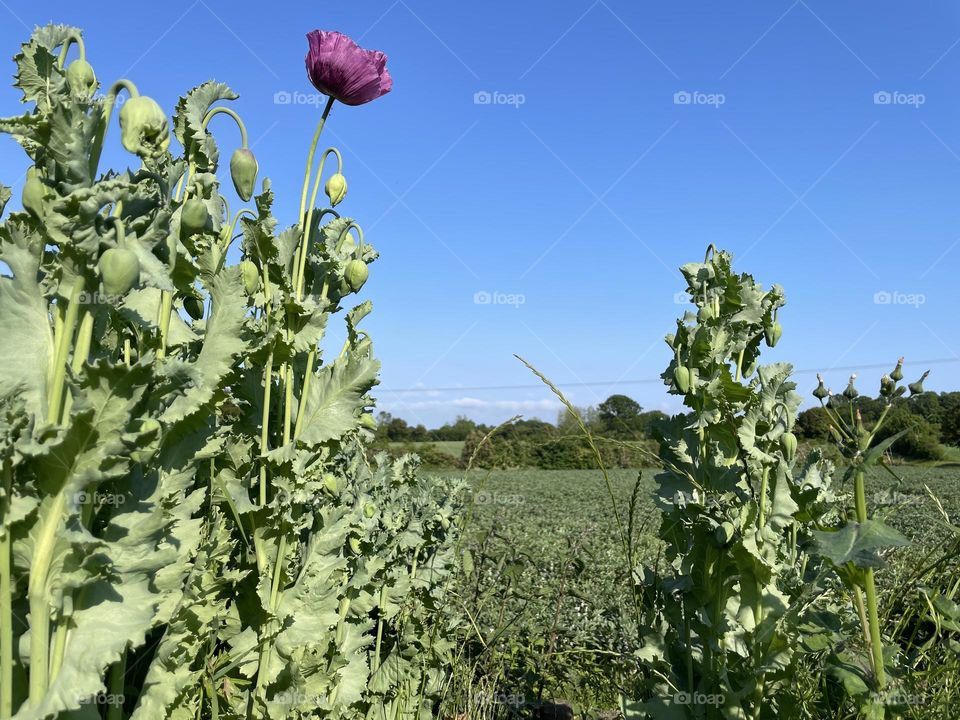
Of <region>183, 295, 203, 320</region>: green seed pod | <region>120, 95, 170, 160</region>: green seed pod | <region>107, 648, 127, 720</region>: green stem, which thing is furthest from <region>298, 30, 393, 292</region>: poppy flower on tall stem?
<region>107, 648, 127, 720</region>: green stem

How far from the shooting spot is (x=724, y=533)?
6.22ft

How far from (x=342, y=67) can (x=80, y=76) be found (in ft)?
2.70

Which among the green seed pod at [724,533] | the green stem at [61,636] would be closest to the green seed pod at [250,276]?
the green stem at [61,636]

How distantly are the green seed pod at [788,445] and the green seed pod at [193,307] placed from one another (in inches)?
69.2

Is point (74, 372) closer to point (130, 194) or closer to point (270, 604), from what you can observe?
point (130, 194)

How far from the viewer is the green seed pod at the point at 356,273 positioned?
2.16 metres

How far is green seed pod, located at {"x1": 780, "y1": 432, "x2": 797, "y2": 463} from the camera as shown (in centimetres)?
200

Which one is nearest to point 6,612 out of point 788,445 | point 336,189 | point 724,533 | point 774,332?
point 336,189

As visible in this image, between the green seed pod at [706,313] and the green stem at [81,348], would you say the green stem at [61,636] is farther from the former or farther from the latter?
the green seed pod at [706,313]

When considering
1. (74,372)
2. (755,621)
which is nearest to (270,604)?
(74,372)

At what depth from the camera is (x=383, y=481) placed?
12.3ft

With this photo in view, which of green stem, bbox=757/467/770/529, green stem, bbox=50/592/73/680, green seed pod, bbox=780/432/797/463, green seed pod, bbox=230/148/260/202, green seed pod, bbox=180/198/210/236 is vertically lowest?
green stem, bbox=50/592/73/680

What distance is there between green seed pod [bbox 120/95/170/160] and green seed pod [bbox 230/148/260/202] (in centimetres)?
39

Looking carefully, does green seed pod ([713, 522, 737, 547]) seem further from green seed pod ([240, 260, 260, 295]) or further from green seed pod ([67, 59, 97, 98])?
green seed pod ([67, 59, 97, 98])
